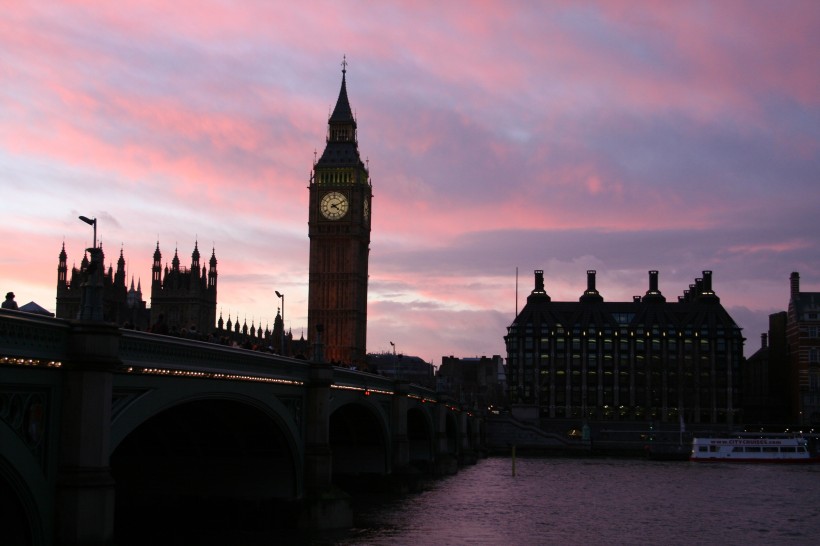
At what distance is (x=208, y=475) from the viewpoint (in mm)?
46125

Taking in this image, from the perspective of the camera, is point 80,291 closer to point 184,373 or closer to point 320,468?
point 320,468

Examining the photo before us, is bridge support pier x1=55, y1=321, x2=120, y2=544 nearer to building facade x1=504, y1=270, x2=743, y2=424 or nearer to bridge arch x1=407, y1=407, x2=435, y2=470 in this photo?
bridge arch x1=407, y1=407, x2=435, y2=470

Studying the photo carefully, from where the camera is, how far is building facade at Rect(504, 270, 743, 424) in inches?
7416

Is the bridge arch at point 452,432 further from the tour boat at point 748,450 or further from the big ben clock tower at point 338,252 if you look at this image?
the big ben clock tower at point 338,252

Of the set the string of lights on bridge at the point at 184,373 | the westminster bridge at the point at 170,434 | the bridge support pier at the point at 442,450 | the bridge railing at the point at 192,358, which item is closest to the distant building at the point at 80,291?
the bridge support pier at the point at 442,450

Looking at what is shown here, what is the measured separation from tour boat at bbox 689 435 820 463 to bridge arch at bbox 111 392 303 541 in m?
90.5

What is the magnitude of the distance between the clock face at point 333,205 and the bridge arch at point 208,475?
141 metres

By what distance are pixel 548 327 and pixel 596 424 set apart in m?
27.7

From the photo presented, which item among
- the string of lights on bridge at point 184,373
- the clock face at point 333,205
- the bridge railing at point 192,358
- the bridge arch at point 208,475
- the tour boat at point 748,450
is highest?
the clock face at point 333,205

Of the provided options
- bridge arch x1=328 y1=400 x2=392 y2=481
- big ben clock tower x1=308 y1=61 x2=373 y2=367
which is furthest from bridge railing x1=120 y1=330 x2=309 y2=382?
big ben clock tower x1=308 y1=61 x2=373 y2=367

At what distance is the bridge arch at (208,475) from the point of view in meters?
44.7

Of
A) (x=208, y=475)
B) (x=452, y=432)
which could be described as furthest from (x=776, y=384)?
(x=208, y=475)

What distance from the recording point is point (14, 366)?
75.9ft

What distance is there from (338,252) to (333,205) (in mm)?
8016
